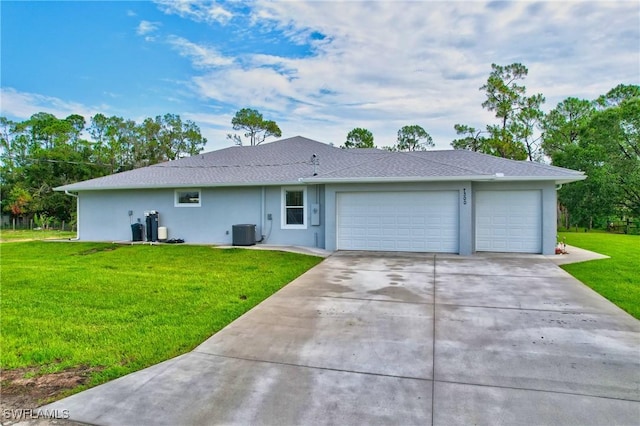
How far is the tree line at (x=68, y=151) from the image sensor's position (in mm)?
32688

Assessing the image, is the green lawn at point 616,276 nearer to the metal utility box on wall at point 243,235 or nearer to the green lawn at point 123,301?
the green lawn at point 123,301

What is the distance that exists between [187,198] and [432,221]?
30.1 ft

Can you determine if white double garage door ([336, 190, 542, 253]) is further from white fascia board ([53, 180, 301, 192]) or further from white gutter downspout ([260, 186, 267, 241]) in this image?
white gutter downspout ([260, 186, 267, 241])

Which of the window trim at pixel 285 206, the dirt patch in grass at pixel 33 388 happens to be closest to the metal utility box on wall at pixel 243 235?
the window trim at pixel 285 206

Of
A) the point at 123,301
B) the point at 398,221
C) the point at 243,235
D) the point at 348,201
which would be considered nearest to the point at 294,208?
the point at 243,235

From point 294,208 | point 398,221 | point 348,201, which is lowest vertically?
point 398,221

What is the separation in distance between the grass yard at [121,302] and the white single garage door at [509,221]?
18.1 ft

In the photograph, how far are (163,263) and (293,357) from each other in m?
7.38

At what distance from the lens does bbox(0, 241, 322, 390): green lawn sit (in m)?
4.17

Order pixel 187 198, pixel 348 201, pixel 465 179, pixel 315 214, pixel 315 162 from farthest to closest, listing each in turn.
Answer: pixel 315 162 < pixel 187 198 < pixel 315 214 < pixel 348 201 < pixel 465 179

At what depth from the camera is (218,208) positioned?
45.9 ft

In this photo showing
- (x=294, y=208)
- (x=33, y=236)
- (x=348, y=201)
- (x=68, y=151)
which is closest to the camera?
(x=348, y=201)

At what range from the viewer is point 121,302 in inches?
247

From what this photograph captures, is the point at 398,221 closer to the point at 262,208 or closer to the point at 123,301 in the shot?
the point at 262,208
